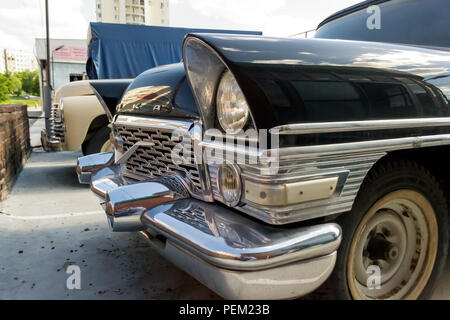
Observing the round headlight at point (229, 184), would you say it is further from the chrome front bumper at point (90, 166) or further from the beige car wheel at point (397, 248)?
the chrome front bumper at point (90, 166)

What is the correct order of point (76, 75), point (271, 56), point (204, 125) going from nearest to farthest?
point (271, 56), point (204, 125), point (76, 75)

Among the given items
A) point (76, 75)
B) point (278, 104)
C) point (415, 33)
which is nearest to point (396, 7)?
point (415, 33)

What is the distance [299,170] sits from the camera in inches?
56.3

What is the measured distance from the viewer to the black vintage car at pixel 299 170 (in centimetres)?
142

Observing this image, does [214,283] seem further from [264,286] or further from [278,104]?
[278,104]

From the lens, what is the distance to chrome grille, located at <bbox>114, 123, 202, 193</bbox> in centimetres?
191

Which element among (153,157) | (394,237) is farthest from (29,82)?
(394,237)

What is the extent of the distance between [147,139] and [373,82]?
1289 mm

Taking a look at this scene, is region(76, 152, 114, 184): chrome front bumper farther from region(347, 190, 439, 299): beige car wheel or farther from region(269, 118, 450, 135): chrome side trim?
region(347, 190, 439, 299): beige car wheel

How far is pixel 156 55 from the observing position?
28.3ft

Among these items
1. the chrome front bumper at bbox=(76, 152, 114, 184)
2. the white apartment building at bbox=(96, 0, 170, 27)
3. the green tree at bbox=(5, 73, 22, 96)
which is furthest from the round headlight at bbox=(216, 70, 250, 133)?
the white apartment building at bbox=(96, 0, 170, 27)

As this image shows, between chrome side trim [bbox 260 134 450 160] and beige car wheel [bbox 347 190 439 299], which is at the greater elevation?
chrome side trim [bbox 260 134 450 160]

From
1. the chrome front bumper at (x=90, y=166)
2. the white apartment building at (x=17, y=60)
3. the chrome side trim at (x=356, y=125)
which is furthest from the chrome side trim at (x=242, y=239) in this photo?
the white apartment building at (x=17, y=60)

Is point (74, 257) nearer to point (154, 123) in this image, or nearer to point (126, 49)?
point (154, 123)
